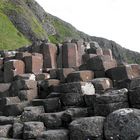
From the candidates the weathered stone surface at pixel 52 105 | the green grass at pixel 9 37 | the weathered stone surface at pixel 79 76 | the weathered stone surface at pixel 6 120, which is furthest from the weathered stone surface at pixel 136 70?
the green grass at pixel 9 37

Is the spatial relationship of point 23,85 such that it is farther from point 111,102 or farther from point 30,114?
point 111,102

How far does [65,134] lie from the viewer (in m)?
13.0

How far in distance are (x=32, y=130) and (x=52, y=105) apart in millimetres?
2525

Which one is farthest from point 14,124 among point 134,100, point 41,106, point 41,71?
point 41,71

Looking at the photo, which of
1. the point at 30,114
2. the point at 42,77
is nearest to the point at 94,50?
the point at 42,77

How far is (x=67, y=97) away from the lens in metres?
15.2

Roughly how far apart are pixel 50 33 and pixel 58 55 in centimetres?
8292

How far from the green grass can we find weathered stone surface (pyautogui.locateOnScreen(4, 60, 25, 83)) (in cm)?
3629

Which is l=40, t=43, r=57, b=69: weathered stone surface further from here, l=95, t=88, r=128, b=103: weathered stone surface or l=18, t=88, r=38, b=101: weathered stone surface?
l=95, t=88, r=128, b=103: weathered stone surface

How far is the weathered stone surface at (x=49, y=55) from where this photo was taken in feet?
73.6

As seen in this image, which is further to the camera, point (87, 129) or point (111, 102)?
point (111, 102)

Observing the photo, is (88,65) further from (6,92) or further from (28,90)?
(6,92)

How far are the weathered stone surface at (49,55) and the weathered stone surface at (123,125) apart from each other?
1054 centimetres

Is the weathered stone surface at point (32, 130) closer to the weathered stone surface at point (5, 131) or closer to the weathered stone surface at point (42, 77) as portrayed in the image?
the weathered stone surface at point (5, 131)
